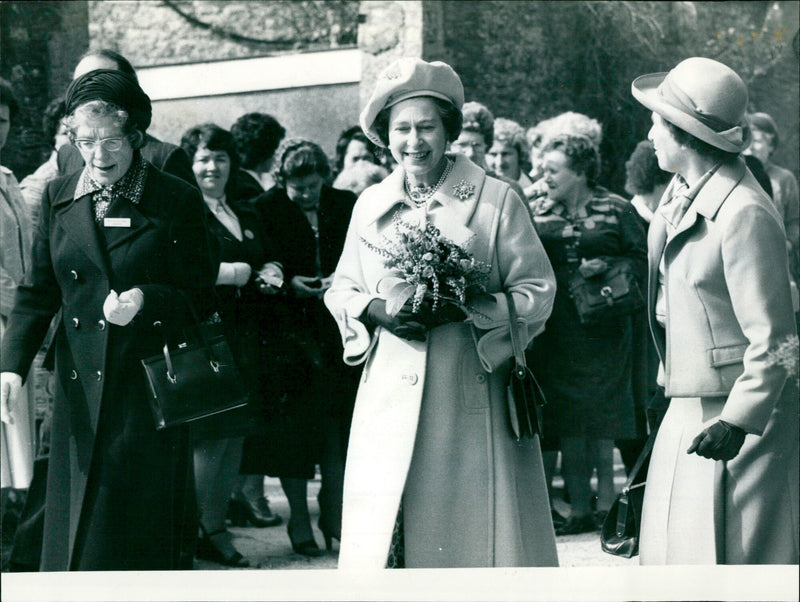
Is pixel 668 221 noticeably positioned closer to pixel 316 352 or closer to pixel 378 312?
pixel 378 312

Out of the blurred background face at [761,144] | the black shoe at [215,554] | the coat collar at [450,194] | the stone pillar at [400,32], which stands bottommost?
the black shoe at [215,554]

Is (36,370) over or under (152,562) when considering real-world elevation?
over

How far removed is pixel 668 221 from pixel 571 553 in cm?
196

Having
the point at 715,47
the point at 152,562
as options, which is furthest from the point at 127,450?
the point at 715,47

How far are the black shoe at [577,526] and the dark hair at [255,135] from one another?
2.63 m

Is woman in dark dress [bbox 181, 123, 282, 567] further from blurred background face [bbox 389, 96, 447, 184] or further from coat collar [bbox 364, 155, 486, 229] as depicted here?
blurred background face [bbox 389, 96, 447, 184]

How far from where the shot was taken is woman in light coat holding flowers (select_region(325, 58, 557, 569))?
16.3 feet

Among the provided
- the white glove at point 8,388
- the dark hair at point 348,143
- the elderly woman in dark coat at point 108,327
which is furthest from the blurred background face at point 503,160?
the white glove at point 8,388

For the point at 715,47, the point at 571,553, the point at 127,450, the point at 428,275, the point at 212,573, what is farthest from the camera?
the point at 715,47

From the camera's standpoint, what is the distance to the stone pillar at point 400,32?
7.81 m

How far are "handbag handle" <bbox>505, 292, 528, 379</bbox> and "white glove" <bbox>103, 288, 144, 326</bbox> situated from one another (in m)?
1.45

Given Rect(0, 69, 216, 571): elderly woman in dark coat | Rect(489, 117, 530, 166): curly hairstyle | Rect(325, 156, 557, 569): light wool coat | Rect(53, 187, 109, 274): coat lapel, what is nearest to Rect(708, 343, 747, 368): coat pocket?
Rect(325, 156, 557, 569): light wool coat

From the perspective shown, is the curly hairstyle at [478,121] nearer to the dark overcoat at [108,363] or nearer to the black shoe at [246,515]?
the dark overcoat at [108,363]

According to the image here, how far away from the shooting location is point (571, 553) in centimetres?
622
